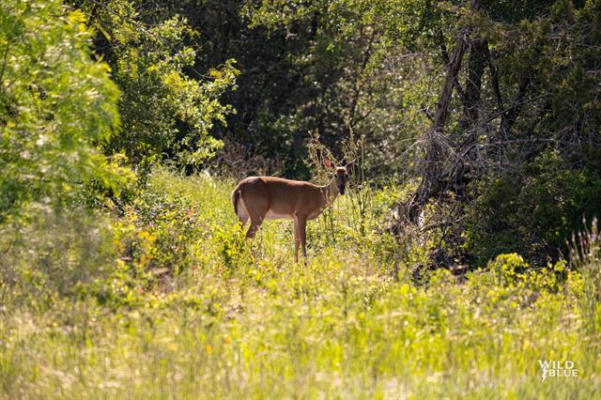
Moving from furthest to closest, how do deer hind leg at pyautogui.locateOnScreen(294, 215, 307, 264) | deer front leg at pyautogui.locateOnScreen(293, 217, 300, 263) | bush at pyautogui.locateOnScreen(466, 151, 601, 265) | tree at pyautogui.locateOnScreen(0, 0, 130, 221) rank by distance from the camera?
1. deer hind leg at pyautogui.locateOnScreen(294, 215, 307, 264)
2. deer front leg at pyautogui.locateOnScreen(293, 217, 300, 263)
3. bush at pyautogui.locateOnScreen(466, 151, 601, 265)
4. tree at pyautogui.locateOnScreen(0, 0, 130, 221)

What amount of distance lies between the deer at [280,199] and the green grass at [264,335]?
6015mm

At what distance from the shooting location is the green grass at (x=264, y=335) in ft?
19.4

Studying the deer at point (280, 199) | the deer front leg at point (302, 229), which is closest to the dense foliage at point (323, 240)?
the deer front leg at point (302, 229)

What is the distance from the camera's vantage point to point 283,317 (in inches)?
262

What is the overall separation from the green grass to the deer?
6.01 metres

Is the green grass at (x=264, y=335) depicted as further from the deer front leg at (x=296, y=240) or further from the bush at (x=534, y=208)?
the deer front leg at (x=296, y=240)
